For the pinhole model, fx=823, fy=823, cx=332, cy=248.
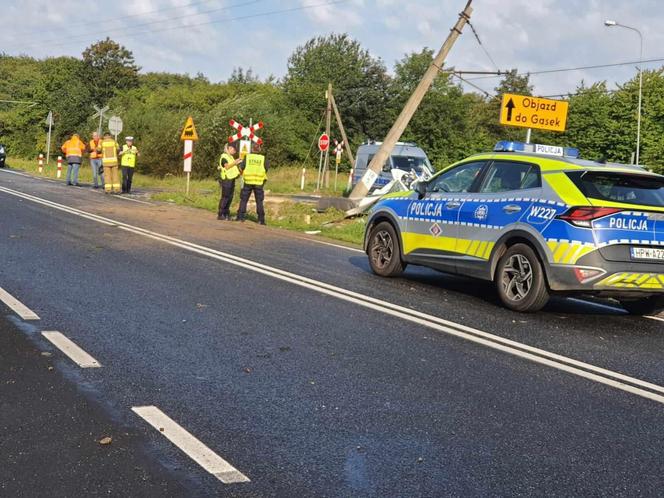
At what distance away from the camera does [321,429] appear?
14.6 ft

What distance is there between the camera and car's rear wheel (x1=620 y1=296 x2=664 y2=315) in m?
8.69

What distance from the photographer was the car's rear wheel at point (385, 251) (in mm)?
10562

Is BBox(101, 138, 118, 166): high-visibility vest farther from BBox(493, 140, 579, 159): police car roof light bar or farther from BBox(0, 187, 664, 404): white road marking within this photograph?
BBox(493, 140, 579, 159): police car roof light bar

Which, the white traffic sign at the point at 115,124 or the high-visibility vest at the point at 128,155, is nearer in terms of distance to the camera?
the high-visibility vest at the point at 128,155

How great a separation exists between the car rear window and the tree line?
700 inches

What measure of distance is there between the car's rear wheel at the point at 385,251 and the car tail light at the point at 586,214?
Answer: 9.72 ft

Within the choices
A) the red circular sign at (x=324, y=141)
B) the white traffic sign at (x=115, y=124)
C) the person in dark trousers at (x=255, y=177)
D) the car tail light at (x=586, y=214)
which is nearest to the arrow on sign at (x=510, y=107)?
the person in dark trousers at (x=255, y=177)

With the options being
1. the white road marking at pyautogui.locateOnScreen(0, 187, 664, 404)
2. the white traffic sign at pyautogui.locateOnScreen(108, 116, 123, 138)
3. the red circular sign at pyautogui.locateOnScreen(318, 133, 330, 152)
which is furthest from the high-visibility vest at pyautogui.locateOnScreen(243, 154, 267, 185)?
the white traffic sign at pyautogui.locateOnScreen(108, 116, 123, 138)

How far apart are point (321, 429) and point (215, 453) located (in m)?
0.68

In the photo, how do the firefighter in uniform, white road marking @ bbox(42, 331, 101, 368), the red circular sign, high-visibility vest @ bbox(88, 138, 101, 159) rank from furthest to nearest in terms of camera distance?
the red circular sign, high-visibility vest @ bbox(88, 138, 101, 159), the firefighter in uniform, white road marking @ bbox(42, 331, 101, 368)

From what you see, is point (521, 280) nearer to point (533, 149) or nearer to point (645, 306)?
point (645, 306)

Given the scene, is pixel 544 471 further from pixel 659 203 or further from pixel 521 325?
pixel 659 203

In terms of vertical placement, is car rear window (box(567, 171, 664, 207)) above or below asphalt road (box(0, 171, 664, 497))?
above

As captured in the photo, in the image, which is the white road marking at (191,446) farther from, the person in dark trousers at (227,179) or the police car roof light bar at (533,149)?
the person in dark trousers at (227,179)
